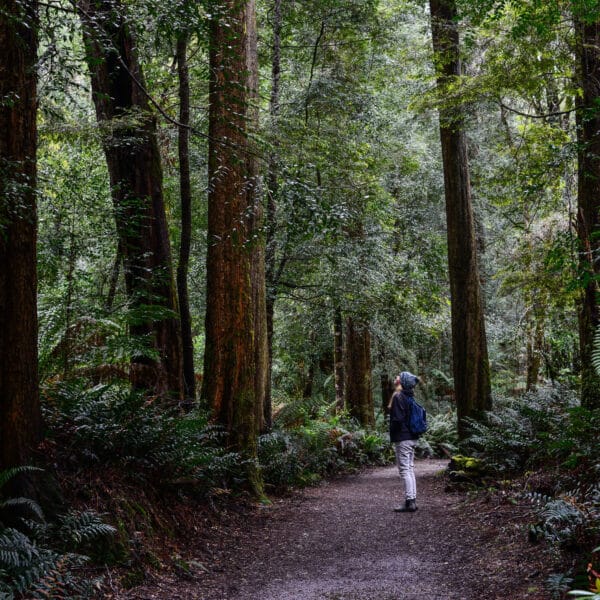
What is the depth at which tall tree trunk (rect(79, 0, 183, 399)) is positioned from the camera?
8484mm

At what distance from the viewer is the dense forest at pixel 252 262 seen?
4926 millimetres

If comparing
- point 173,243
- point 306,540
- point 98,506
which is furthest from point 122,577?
point 173,243

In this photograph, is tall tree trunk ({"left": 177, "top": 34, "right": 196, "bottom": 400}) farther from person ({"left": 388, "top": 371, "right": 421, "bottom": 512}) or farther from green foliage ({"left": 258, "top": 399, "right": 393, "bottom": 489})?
person ({"left": 388, "top": 371, "right": 421, "bottom": 512})

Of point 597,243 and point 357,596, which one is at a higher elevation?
point 597,243

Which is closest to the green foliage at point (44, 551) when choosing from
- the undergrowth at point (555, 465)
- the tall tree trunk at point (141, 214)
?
the undergrowth at point (555, 465)

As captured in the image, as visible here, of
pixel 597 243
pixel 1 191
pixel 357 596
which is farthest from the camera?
pixel 597 243

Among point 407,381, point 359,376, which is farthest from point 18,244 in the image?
point 359,376

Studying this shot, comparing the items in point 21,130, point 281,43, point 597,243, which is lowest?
point 597,243

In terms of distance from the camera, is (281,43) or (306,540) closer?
(306,540)

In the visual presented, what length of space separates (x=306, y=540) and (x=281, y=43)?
12.5 meters

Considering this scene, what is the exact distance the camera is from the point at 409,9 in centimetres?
1520

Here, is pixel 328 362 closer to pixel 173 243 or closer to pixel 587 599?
pixel 173 243

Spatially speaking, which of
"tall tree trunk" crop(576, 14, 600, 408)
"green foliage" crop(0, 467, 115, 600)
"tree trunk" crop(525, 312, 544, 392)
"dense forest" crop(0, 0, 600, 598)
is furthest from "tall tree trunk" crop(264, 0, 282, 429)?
"green foliage" crop(0, 467, 115, 600)

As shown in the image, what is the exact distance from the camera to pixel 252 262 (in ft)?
35.6
